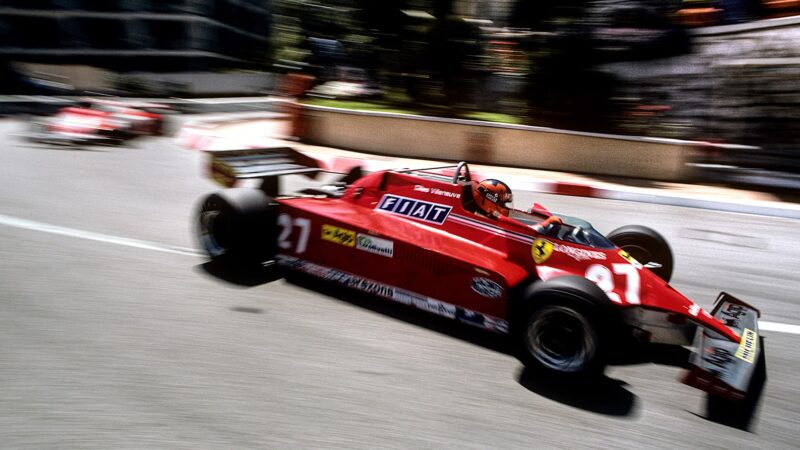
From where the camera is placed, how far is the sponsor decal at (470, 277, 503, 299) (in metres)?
4.64

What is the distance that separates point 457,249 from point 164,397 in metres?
2.26

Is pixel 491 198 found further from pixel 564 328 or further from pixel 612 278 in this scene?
pixel 564 328

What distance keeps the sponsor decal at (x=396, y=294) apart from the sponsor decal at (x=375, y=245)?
24 cm

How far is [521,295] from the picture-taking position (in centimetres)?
441

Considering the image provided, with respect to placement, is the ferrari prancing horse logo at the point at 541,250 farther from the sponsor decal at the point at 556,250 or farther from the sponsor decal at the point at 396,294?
the sponsor decal at the point at 396,294

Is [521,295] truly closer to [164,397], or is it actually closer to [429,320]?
[429,320]

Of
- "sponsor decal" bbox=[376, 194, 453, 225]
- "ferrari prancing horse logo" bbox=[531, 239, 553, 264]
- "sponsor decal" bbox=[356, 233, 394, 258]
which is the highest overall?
"sponsor decal" bbox=[376, 194, 453, 225]

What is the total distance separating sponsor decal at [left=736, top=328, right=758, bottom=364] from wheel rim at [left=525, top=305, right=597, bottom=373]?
0.99 metres

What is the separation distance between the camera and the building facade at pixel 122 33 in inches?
1631

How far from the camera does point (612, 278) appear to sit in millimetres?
4688

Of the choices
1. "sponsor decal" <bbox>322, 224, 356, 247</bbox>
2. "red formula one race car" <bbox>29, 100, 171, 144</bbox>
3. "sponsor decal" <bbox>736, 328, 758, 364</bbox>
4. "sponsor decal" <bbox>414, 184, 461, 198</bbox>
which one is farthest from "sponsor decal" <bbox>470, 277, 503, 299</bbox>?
"red formula one race car" <bbox>29, 100, 171, 144</bbox>

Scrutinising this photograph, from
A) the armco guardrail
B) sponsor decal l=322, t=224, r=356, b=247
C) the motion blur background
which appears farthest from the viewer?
the motion blur background

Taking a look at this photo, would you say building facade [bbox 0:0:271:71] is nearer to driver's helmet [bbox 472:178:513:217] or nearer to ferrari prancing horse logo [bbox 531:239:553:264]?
driver's helmet [bbox 472:178:513:217]

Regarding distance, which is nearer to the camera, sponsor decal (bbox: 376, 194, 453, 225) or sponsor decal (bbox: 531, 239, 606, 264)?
sponsor decal (bbox: 531, 239, 606, 264)
